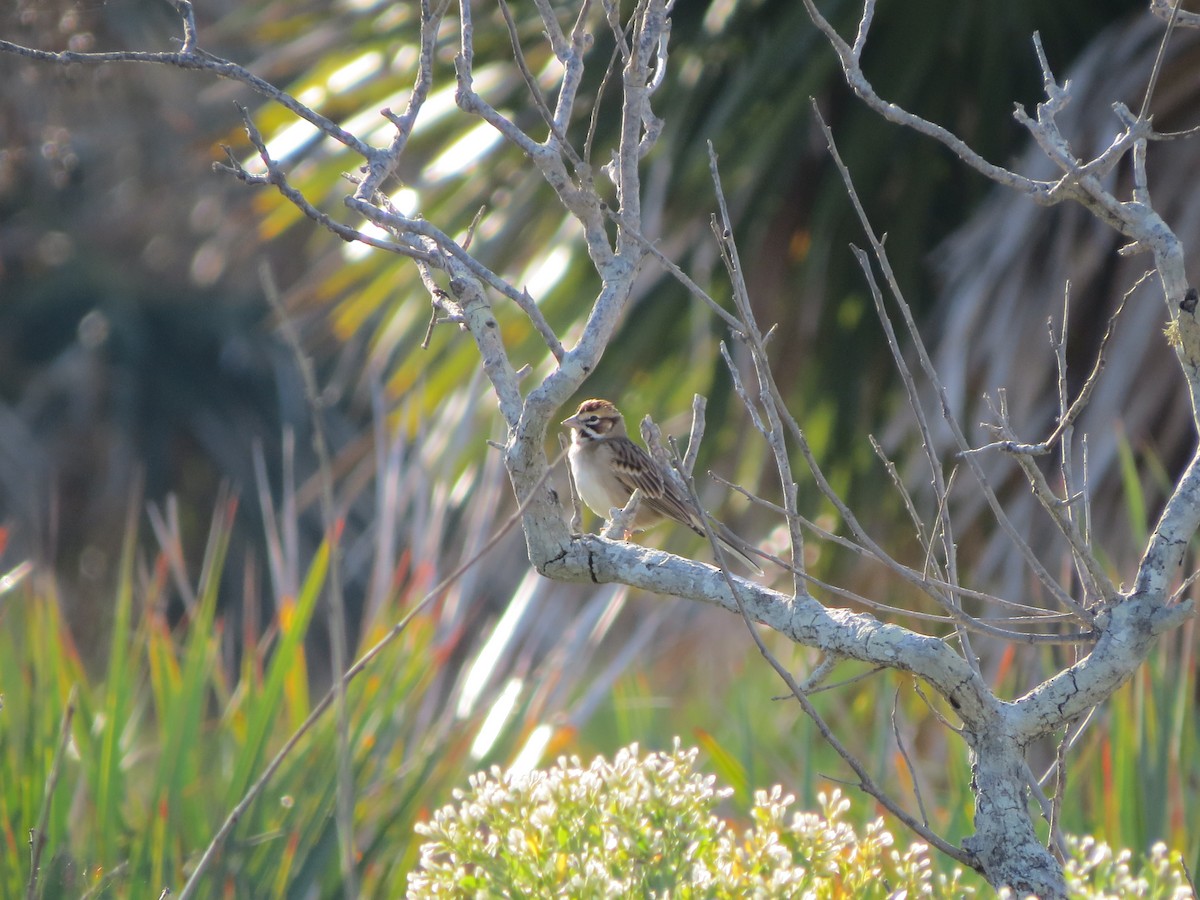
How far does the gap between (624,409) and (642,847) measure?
3322mm

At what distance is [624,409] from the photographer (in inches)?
205

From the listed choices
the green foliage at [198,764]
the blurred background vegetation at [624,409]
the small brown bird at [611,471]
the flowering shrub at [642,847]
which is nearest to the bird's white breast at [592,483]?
the small brown bird at [611,471]

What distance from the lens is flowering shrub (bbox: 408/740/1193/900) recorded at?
77.2 inches

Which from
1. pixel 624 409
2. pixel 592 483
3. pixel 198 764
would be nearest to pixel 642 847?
pixel 198 764

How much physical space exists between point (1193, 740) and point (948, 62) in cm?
291

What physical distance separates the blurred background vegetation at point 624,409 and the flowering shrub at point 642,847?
80cm

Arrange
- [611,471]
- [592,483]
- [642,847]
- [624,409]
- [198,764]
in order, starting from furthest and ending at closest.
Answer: [624,409] < [611,471] < [592,483] < [198,764] < [642,847]

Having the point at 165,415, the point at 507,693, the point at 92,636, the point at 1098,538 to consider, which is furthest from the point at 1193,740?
the point at 165,415

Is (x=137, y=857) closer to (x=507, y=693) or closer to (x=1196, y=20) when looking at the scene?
(x=507, y=693)

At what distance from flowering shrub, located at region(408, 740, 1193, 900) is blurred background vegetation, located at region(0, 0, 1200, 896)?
2.63 feet

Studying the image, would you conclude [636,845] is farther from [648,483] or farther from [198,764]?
[648,483]

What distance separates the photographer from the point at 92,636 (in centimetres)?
993

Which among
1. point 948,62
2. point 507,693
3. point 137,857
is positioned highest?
point 948,62

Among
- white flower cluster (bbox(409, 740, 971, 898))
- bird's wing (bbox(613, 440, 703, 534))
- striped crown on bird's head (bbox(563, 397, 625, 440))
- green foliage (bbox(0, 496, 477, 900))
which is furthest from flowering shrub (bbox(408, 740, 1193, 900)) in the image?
striped crown on bird's head (bbox(563, 397, 625, 440))
